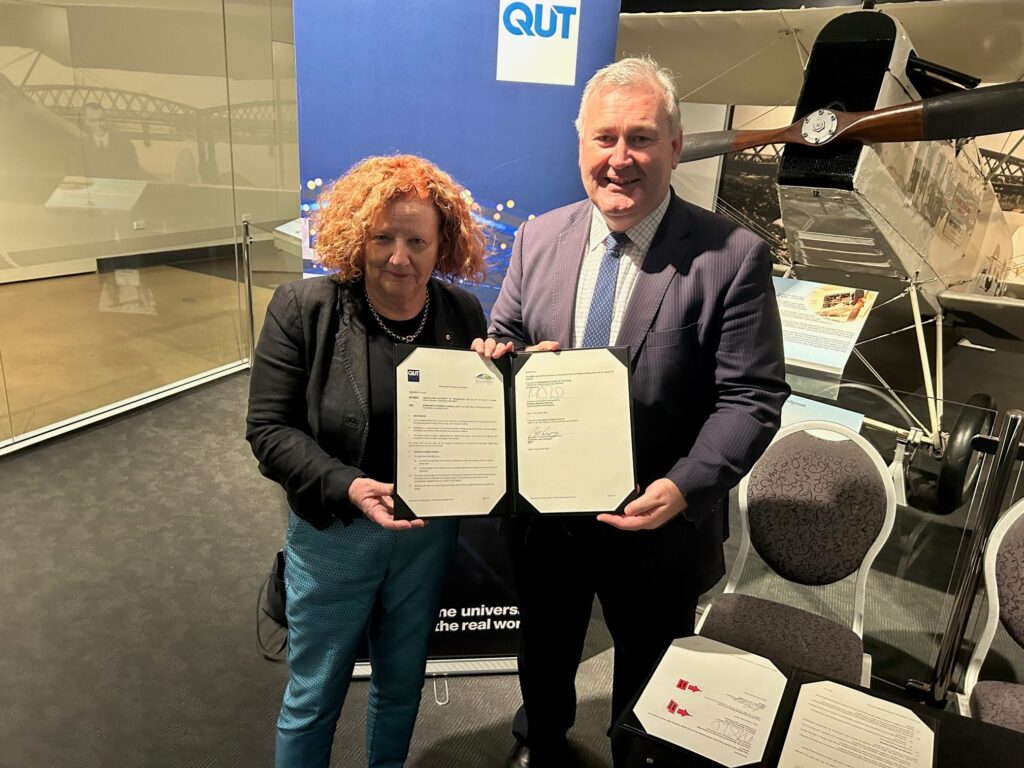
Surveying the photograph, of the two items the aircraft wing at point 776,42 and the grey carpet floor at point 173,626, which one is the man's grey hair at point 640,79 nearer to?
the grey carpet floor at point 173,626

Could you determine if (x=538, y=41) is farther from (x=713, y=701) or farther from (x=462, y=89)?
(x=713, y=701)

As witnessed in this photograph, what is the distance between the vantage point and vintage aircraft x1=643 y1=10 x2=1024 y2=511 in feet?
8.62

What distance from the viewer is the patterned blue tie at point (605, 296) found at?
142cm

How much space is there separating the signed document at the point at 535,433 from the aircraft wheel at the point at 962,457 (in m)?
1.62

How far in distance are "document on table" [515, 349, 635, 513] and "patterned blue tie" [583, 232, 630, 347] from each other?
133 mm

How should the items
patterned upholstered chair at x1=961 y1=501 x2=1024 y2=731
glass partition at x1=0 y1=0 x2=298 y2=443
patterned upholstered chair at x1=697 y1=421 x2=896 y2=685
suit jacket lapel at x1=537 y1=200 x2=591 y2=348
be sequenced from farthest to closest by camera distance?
glass partition at x1=0 y1=0 x2=298 y2=443
patterned upholstered chair at x1=697 y1=421 x2=896 y2=685
patterned upholstered chair at x1=961 y1=501 x2=1024 y2=731
suit jacket lapel at x1=537 y1=200 x2=591 y2=348

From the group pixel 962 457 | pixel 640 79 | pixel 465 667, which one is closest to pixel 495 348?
pixel 640 79

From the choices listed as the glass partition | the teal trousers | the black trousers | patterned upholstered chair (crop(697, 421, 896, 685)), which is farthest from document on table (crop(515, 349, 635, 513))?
the glass partition

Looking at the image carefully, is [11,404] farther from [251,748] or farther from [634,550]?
[634,550]

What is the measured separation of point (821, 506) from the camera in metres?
1.98

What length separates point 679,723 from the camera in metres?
1.22

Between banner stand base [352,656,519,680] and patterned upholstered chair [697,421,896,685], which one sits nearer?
patterned upholstered chair [697,421,896,685]

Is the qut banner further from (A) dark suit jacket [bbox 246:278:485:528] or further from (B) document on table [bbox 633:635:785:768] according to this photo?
(B) document on table [bbox 633:635:785:768]

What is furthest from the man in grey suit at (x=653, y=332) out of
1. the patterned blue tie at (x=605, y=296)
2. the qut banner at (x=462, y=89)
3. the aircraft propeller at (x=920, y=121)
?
the aircraft propeller at (x=920, y=121)
